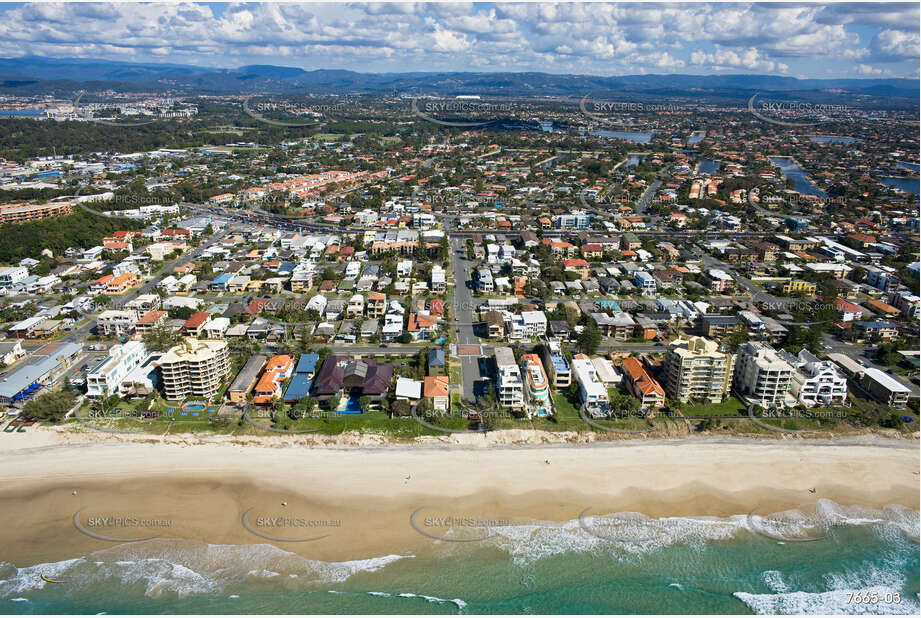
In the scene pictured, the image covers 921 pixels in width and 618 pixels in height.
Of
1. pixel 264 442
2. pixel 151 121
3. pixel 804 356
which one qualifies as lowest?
pixel 264 442

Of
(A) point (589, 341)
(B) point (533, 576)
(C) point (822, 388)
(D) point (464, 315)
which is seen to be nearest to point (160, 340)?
(D) point (464, 315)

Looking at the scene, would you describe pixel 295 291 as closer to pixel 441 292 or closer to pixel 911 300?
pixel 441 292

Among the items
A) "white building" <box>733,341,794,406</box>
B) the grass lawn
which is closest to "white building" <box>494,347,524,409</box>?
the grass lawn

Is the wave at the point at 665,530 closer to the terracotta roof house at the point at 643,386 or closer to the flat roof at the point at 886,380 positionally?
the terracotta roof house at the point at 643,386

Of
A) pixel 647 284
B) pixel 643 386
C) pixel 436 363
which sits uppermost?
pixel 647 284

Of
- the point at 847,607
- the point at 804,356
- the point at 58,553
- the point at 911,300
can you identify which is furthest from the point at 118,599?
the point at 911,300

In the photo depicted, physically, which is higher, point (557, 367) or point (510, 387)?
point (557, 367)

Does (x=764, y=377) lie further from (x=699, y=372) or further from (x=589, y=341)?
(x=589, y=341)
